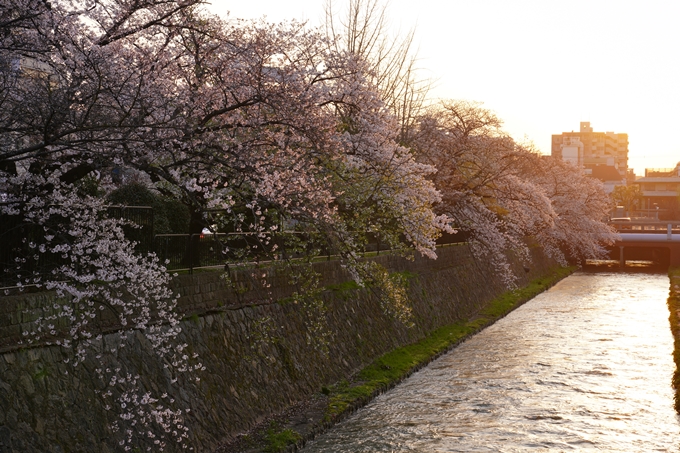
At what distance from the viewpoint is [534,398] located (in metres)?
18.9

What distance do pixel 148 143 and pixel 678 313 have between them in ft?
95.8

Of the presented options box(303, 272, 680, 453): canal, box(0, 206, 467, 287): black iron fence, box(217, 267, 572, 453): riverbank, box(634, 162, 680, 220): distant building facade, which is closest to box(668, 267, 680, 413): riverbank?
box(303, 272, 680, 453): canal

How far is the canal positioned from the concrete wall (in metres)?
1.60

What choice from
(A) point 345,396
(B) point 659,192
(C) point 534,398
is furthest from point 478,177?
(B) point 659,192

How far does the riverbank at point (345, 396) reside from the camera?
14.0m

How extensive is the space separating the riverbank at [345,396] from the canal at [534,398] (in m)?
0.29

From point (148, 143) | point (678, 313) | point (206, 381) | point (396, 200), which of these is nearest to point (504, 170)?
point (678, 313)

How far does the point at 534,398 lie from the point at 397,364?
13.9 ft

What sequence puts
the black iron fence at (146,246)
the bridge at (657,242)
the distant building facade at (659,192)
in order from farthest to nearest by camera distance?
the distant building facade at (659,192) → the bridge at (657,242) → the black iron fence at (146,246)

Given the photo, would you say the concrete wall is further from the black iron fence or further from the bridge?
the bridge


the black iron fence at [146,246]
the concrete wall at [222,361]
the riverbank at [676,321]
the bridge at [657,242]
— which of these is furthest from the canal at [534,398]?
the bridge at [657,242]

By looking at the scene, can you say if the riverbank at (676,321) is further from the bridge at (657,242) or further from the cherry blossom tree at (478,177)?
the bridge at (657,242)

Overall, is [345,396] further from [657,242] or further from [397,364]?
[657,242]

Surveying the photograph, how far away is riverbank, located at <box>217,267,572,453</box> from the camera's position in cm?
1403
